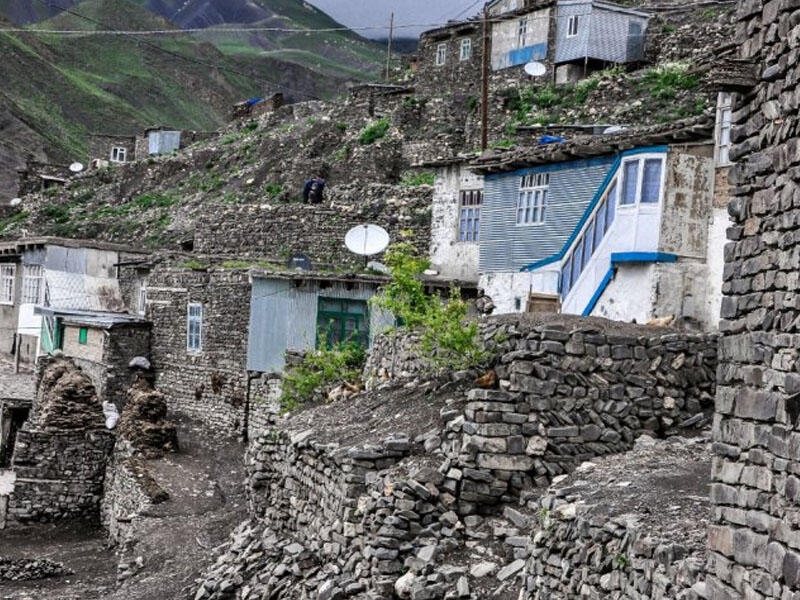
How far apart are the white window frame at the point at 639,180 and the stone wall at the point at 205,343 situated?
1172cm

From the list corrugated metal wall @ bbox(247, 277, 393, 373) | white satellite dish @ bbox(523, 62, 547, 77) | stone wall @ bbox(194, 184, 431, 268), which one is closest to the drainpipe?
corrugated metal wall @ bbox(247, 277, 393, 373)

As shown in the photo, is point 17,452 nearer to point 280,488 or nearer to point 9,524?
point 9,524

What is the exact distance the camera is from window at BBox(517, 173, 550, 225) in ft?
70.8

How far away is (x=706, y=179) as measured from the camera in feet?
60.4

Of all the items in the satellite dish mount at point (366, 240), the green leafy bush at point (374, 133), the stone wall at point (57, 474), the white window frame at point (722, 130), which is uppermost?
the green leafy bush at point (374, 133)

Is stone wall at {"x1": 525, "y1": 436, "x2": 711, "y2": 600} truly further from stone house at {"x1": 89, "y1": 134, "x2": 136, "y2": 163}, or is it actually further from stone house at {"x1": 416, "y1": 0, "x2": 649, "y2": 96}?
stone house at {"x1": 89, "y1": 134, "x2": 136, "y2": 163}

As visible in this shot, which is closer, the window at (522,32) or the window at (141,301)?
the window at (141,301)

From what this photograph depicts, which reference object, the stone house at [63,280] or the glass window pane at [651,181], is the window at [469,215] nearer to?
the glass window pane at [651,181]

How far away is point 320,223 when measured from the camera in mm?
33031

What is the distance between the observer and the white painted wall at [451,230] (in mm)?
→ 28047

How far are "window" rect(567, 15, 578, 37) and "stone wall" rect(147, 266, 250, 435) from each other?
18547mm

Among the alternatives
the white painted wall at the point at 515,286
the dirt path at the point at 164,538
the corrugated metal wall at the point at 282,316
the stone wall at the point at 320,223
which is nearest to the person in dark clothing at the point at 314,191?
the stone wall at the point at 320,223

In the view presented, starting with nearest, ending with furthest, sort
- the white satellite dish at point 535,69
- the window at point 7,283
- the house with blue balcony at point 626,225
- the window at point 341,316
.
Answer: the house with blue balcony at point 626,225
the window at point 341,316
the window at point 7,283
the white satellite dish at point 535,69

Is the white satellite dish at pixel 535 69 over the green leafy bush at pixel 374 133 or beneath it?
over
